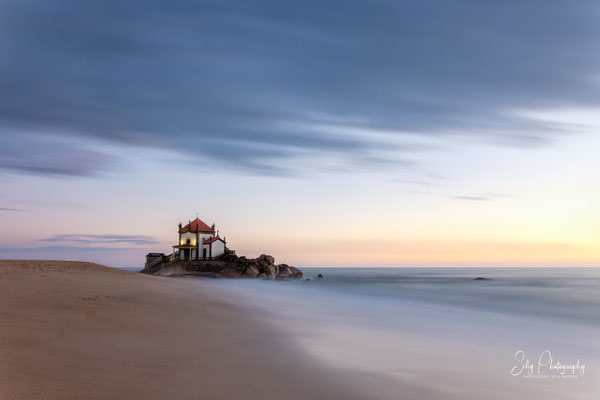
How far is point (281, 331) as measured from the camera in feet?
39.7

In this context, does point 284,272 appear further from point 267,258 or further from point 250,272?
point 250,272

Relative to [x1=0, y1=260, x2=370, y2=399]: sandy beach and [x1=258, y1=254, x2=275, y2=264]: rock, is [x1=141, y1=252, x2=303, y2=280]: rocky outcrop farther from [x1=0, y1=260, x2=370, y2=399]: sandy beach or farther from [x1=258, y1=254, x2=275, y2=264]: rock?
[x1=0, y1=260, x2=370, y2=399]: sandy beach

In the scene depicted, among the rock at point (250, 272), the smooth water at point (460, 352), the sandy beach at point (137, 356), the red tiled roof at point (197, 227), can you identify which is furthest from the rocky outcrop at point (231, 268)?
the sandy beach at point (137, 356)

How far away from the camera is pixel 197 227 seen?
79750mm

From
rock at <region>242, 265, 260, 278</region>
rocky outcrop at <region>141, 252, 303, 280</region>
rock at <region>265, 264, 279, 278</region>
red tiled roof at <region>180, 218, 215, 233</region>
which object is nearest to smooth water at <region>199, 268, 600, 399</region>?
rock at <region>242, 265, 260, 278</region>

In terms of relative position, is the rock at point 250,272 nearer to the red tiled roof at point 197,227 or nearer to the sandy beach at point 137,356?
the red tiled roof at point 197,227

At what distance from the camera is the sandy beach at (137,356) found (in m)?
5.08

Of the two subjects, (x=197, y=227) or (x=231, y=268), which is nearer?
(x=231, y=268)

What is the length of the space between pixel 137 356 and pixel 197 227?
74887mm

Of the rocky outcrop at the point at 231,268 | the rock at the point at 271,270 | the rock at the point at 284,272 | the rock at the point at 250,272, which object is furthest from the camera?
the rock at the point at 284,272

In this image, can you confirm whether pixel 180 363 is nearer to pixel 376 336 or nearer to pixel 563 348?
pixel 376 336

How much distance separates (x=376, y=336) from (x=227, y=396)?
7.75 metres

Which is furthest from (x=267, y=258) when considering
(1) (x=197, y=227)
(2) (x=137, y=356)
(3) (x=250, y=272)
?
(2) (x=137, y=356)

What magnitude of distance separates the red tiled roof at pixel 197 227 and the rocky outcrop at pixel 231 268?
7349mm
